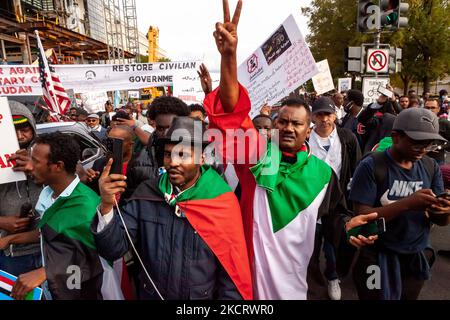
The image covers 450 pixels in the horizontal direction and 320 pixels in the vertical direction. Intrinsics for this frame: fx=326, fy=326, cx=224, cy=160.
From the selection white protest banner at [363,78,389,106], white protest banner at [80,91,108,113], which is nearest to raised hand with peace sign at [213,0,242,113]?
white protest banner at [363,78,389,106]

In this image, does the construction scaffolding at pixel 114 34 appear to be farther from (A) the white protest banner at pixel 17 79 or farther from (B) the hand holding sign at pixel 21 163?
(B) the hand holding sign at pixel 21 163

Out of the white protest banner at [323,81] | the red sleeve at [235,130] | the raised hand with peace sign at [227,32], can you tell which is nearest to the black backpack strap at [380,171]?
the red sleeve at [235,130]

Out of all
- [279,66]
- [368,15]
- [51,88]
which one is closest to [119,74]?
[51,88]

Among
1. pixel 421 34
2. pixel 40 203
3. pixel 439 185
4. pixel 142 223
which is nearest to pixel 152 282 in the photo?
pixel 142 223

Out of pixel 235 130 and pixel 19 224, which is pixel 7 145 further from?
pixel 235 130

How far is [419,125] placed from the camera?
1913mm

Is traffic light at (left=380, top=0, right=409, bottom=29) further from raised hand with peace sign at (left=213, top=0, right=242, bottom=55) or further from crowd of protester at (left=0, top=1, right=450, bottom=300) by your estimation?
raised hand with peace sign at (left=213, top=0, right=242, bottom=55)

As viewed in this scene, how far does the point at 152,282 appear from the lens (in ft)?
5.64

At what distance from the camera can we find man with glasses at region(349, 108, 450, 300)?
194 cm

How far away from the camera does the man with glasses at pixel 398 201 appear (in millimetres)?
1938

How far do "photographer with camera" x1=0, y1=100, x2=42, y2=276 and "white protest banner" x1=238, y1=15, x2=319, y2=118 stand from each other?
240 cm

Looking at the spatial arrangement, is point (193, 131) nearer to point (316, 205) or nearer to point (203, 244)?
point (203, 244)

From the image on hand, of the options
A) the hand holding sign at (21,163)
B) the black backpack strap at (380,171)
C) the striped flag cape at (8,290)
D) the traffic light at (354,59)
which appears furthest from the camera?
the traffic light at (354,59)

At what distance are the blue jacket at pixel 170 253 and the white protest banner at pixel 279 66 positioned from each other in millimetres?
2265
